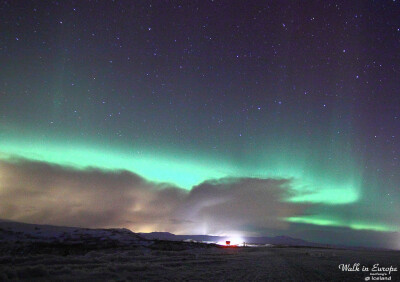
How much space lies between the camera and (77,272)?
1434 cm

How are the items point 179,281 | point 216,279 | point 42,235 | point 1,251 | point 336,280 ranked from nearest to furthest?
1. point 179,281
2. point 216,279
3. point 336,280
4. point 1,251
5. point 42,235

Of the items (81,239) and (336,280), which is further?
(81,239)

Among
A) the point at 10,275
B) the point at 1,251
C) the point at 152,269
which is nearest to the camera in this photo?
the point at 10,275

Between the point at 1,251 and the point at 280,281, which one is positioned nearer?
the point at 280,281

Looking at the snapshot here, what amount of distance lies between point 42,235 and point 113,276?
40.6m

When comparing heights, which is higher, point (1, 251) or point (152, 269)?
point (152, 269)

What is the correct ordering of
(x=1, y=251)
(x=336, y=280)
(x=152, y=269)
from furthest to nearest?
(x=1, y=251)
(x=152, y=269)
(x=336, y=280)

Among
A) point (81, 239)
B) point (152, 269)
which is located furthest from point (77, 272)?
point (81, 239)

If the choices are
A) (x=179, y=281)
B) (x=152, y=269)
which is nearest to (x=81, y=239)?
(x=152, y=269)

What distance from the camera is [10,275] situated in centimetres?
1206

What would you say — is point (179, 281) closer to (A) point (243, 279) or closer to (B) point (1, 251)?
(A) point (243, 279)

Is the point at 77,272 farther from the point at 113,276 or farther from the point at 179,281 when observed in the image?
the point at 179,281

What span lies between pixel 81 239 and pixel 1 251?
1647 cm

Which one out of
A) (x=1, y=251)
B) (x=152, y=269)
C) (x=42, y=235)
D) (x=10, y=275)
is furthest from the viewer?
(x=42, y=235)
